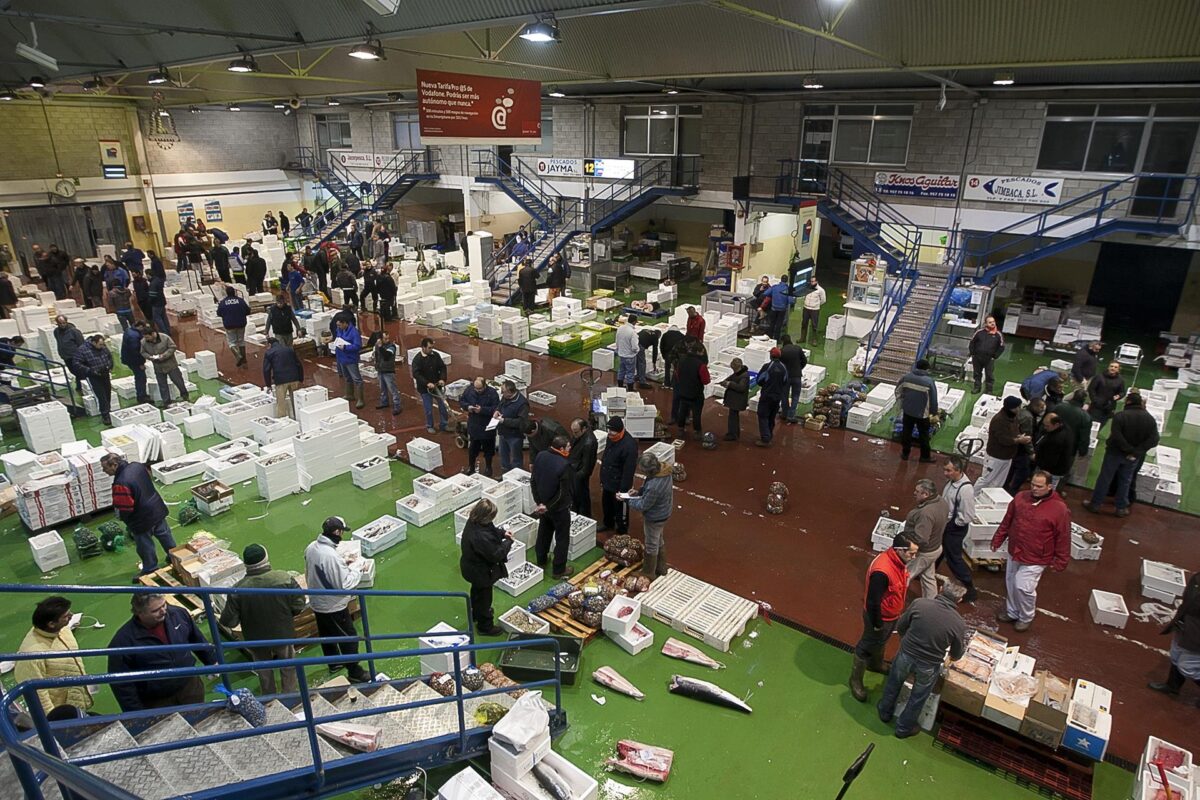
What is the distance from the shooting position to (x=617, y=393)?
37.6ft

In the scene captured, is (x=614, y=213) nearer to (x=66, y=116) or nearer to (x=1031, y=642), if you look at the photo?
(x=1031, y=642)

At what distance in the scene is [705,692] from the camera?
6250 mm

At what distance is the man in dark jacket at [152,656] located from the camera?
4.64 m

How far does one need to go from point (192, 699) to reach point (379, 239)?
21.8m

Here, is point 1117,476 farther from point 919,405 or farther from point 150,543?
point 150,543

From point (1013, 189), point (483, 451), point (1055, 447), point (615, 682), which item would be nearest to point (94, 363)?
point (483, 451)

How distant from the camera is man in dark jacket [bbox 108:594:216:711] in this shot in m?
4.64

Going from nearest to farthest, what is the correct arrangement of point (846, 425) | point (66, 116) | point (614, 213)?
point (846, 425), point (614, 213), point (66, 116)

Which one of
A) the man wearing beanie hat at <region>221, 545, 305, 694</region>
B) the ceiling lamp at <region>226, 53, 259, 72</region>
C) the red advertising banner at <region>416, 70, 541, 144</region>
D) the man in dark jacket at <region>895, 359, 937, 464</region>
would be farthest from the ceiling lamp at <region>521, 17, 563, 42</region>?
the man in dark jacket at <region>895, 359, 937, 464</region>

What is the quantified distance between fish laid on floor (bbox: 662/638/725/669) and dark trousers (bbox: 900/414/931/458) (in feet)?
19.0

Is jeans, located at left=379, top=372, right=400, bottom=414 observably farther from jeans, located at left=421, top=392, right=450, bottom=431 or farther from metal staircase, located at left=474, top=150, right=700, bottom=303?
metal staircase, located at left=474, top=150, right=700, bottom=303

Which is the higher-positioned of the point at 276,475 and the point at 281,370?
the point at 281,370

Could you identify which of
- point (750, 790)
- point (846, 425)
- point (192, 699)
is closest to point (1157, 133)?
point (846, 425)

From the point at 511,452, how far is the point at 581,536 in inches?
79.3
